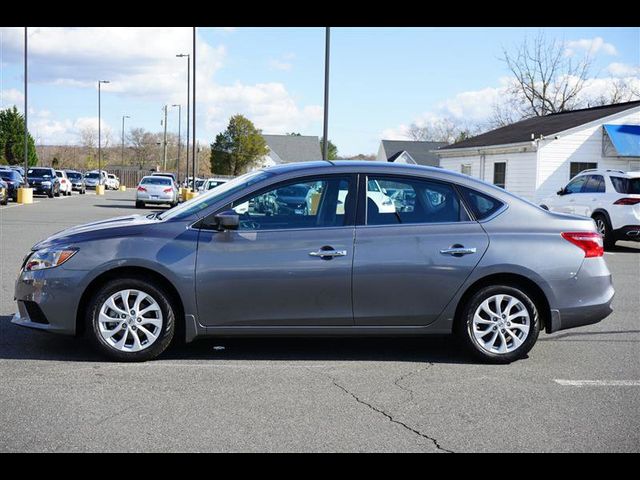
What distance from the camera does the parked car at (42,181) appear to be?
148 feet

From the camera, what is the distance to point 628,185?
17.5 meters

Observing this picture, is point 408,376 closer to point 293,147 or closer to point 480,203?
point 480,203

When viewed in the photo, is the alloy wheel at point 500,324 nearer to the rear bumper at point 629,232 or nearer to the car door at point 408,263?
the car door at point 408,263

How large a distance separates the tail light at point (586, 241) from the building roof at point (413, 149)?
5791cm

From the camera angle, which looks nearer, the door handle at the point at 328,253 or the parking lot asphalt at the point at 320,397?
the parking lot asphalt at the point at 320,397

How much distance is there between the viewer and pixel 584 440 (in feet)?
15.3

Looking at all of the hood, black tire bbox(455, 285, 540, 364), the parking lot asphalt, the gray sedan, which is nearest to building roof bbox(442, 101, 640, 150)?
the parking lot asphalt

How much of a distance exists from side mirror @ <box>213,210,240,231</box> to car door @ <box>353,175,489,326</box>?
39.6 inches

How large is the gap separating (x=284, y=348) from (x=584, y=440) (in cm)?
302

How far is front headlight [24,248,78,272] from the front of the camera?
6219 millimetres

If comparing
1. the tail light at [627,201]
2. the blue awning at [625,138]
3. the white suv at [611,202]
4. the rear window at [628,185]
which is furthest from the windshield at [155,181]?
the tail light at [627,201]

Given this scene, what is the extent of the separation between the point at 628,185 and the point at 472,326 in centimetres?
1252

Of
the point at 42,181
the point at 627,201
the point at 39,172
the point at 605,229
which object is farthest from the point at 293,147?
the point at 627,201
